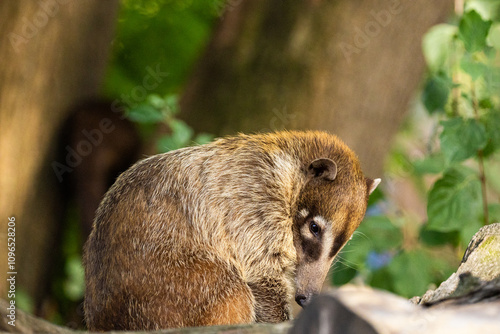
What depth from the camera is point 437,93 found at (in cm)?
438

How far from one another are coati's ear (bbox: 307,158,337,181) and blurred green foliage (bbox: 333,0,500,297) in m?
0.79

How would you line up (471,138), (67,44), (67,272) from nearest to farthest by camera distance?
(471,138), (67,44), (67,272)

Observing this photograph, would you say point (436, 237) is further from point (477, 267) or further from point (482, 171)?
point (477, 267)

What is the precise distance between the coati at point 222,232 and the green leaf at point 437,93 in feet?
3.05

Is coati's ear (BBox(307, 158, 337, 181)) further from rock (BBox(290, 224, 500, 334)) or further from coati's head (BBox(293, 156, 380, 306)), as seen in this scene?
rock (BBox(290, 224, 500, 334))

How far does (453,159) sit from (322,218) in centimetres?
98

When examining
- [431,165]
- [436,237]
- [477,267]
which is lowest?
[436,237]

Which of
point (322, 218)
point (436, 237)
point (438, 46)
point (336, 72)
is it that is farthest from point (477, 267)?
point (336, 72)

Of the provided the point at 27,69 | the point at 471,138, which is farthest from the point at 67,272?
the point at 471,138

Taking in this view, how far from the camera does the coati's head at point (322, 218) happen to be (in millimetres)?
3502

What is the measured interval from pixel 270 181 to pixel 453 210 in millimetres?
1323

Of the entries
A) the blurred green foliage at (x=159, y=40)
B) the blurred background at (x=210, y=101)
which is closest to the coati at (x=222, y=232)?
the blurred background at (x=210, y=101)

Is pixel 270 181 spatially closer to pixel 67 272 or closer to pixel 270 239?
pixel 270 239

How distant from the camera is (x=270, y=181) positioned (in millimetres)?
3633
